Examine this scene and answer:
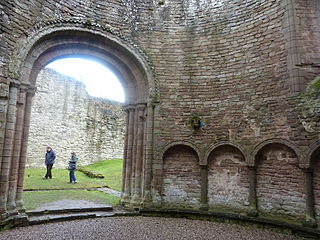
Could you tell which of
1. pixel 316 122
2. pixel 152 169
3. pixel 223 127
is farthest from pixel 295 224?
pixel 152 169

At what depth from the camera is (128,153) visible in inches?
303

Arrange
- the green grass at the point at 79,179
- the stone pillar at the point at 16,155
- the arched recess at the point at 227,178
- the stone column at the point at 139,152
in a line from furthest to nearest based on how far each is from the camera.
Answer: the green grass at the point at 79,179, the stone column at the point at 139,152, the arched recess at the point at 227,178, the stone pillar at the point at 16,155

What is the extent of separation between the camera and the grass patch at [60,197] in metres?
7.02

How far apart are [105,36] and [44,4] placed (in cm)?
172

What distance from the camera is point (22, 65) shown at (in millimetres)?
5660

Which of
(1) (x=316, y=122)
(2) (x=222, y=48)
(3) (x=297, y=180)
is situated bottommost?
(3) (x=297, y=180)

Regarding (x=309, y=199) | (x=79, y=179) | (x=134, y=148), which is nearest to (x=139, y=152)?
(x=134, y=148)

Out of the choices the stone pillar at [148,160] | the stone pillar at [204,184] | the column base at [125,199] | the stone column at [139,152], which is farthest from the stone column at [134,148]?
the stone pillar at [204,184]

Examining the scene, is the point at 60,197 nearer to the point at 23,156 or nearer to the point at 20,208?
the point at 20,208

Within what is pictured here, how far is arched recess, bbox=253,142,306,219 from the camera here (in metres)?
5.44

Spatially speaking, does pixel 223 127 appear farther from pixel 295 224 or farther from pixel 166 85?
pixel 295 224

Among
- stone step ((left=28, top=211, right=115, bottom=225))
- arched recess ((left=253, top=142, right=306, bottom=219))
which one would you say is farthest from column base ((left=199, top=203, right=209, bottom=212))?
stone step ((left=28, top=211, right=115, bottom=225))

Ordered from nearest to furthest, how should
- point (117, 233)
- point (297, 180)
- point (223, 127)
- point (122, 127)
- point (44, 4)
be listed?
point (117, 233)
point (297, 180)
point (44, 4)
point (223, 127)
point (122, 127)

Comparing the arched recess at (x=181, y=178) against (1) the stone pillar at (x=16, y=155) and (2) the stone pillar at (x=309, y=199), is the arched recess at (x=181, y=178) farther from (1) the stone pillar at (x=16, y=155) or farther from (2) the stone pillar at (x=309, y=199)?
(1) the stone pillar at (x=16, y=155)
